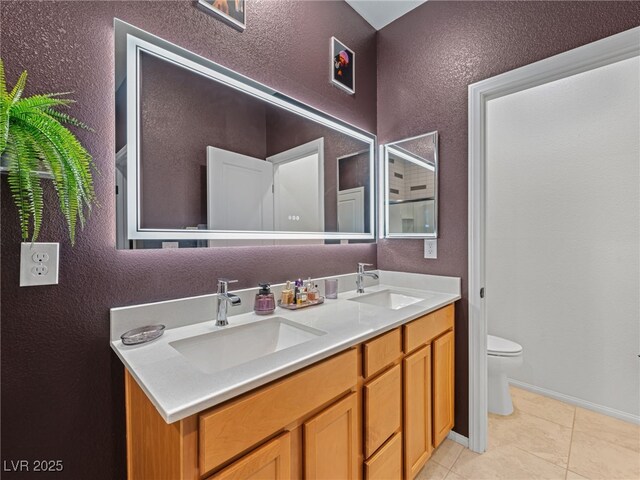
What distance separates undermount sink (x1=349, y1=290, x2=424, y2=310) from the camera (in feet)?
5.69

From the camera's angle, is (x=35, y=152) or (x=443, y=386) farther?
(x=443, y=386)

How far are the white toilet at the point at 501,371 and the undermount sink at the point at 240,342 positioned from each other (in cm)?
149

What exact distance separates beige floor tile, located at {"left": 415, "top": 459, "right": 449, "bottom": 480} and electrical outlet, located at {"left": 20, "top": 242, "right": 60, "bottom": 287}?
1.75 m

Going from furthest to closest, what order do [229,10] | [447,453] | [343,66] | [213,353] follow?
[343,66] → [447,453] → [229,10] → [213,353]

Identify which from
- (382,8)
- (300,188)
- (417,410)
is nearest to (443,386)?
(417,410)

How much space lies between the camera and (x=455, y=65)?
67.6 inches

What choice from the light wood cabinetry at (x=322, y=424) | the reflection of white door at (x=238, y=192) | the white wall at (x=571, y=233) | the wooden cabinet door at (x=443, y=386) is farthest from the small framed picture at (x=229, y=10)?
the white wall at (x=571, y=233)

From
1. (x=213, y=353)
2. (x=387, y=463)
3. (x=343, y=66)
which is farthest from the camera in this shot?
(x=343, y=66)

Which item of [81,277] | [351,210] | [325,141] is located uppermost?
[325,141]

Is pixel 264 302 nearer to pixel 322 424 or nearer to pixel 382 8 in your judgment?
pixel 322 424

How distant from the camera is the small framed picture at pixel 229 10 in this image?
1.20m

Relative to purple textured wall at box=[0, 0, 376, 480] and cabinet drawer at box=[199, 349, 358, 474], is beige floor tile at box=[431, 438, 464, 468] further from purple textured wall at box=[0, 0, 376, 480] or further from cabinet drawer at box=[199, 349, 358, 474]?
purple textured wall at box=[0, 0, 376, 480]

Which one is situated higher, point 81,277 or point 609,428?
point 81,277

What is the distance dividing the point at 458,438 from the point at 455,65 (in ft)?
7.07
